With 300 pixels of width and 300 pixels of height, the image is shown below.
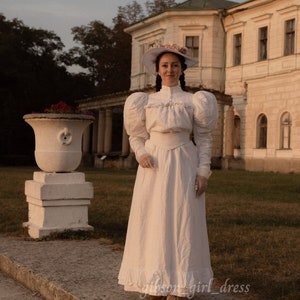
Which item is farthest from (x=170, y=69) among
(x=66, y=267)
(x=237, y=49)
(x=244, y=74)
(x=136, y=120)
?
(x=237, y=49)

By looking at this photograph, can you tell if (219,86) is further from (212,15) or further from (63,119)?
(63,119)

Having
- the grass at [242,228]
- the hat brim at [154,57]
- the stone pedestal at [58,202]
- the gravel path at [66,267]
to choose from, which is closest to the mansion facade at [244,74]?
the grass at [242,228]

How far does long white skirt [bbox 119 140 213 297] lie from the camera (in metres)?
4.35

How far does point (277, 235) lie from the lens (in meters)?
8.61

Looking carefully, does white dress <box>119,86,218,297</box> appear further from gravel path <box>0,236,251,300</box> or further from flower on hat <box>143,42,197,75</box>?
gravel path <box>0,236,251,300</box>

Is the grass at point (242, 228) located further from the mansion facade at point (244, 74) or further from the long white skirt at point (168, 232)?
the mansion facade at point (244, 74)

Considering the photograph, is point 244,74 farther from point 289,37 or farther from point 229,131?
point 289,37

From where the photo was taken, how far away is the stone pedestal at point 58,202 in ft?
26.8

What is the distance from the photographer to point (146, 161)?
4508 millimetres

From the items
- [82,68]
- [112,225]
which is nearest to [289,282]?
[112,225]

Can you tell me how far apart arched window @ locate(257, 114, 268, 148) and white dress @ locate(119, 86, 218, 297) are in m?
27.3

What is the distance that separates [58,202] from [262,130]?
24.7 m

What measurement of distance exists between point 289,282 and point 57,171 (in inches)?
157

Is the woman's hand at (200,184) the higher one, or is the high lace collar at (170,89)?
the high lace collar at (170,89)
